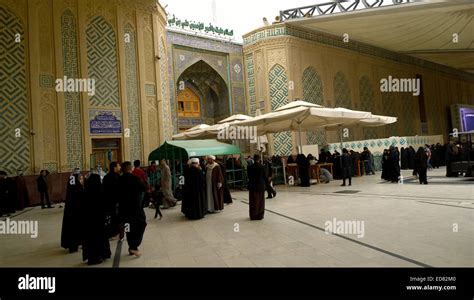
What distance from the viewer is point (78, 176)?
4680 mm

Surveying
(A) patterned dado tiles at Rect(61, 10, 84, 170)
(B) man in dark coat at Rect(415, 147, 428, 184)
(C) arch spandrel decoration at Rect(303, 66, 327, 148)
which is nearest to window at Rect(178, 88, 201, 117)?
(C) arch spandrel decoration at Rect(303, 66, 327, 148)

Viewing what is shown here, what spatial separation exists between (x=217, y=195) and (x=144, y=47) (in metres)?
8.71

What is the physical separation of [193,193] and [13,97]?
26.0ft

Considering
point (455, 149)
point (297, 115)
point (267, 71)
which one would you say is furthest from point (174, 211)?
point (267, 71)

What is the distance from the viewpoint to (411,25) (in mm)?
16234

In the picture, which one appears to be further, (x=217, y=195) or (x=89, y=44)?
(x=89, y=44)

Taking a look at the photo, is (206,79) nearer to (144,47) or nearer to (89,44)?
(144,47)

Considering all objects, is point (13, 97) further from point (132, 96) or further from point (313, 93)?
point (313, 93)

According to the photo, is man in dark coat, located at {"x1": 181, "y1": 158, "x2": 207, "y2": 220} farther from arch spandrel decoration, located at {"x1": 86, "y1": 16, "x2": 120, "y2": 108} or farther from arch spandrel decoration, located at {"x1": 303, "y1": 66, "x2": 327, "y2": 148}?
arch spandrel decoration, located at {"x1": 303, "y1": 66, "x2": 327, "y2": 148}

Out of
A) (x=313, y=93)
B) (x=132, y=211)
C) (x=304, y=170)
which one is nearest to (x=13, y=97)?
(x=132, y=211)

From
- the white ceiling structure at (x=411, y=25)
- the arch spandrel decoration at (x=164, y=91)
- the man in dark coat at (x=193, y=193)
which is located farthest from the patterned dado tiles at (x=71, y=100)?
the white ceiling structure at (x=411, y=25)

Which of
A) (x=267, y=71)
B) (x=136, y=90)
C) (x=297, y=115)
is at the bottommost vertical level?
(x=297, y=115)

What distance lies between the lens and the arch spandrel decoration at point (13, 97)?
1026 centimetres

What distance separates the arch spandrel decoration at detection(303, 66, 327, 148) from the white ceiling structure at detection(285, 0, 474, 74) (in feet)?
7.85
